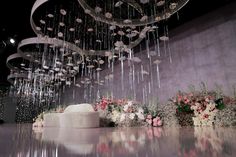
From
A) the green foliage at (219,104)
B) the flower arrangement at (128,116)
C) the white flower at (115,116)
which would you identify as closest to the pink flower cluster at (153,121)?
the flower arrangement at (128,116)

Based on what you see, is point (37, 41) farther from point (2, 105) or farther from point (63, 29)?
point (2, 105)

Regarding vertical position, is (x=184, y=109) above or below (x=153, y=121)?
above

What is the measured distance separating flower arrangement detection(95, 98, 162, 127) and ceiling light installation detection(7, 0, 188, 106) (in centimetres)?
207

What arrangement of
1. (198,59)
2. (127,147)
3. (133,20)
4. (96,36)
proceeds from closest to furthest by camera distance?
(127,147), (133,20), (198,59), (96,36)

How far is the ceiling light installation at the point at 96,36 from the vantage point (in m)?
7.26

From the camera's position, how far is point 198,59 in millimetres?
8547

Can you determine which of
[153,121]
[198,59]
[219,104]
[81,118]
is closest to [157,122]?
[153,121]

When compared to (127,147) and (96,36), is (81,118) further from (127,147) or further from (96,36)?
(96,36)

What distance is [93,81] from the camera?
16.0 metres

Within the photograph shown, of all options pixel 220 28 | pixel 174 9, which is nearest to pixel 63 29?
pixel 174 9

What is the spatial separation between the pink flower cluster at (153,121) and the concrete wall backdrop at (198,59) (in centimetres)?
272

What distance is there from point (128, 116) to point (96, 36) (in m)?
5.56

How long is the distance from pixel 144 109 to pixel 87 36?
571 centimetres

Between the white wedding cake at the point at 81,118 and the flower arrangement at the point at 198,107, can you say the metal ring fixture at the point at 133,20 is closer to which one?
the flower arrangement at the point at 198,107
